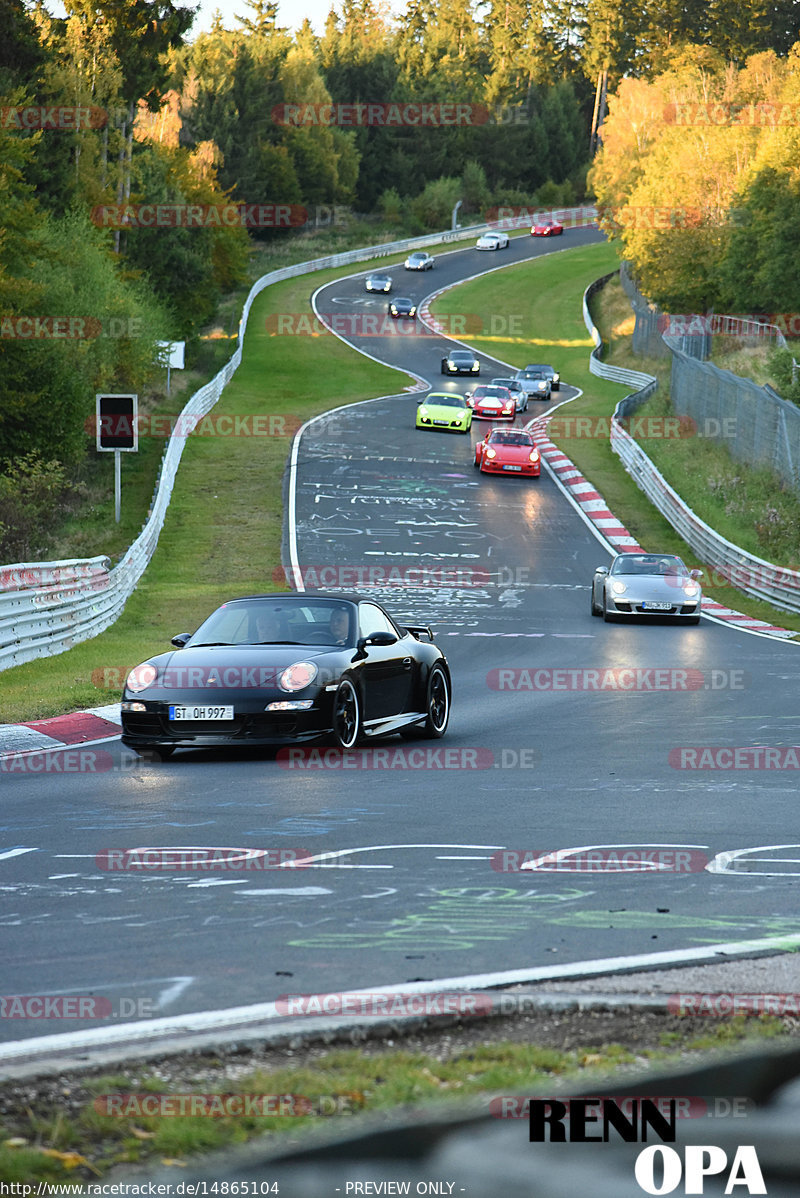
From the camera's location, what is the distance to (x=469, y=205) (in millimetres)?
136125

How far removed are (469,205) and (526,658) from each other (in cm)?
12050

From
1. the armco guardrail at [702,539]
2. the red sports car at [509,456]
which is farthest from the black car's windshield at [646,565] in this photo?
the red sports car at [509,456]

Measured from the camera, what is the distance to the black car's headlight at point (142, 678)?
12.3m

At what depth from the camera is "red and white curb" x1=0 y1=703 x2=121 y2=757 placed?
13.0m


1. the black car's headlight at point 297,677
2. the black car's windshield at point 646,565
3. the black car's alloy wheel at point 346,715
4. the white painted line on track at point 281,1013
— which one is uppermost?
the white painted line on track at point 281,1013

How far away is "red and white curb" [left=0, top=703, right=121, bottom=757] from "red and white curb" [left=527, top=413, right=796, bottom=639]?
14.1 m

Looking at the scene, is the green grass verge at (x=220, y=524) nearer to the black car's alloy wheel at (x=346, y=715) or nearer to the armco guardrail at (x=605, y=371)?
the black car's alloy wheel at (x=346, y=715)

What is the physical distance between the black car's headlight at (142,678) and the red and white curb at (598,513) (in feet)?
50.3

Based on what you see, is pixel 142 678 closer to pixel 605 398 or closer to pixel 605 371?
pixel 605 398

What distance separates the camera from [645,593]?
26.7 metres

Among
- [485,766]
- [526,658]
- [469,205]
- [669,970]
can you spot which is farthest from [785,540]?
[469,205]

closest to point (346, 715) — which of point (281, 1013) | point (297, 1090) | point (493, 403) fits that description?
point (281, 1013)

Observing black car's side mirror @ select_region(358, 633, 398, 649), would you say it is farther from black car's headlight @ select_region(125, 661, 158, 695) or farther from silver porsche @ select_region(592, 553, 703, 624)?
silver porsche @ select_region(592, 553, 703, 624)

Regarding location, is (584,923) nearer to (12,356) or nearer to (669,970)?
(669,970)
